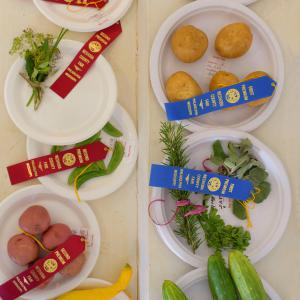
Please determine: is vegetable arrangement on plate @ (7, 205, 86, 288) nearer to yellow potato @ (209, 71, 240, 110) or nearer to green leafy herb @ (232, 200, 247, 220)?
green leafy herb @ (232, 200, 247, 220)

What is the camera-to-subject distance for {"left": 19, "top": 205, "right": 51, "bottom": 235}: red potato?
989 millimetres

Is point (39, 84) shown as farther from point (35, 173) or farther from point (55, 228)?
point (55, 228)

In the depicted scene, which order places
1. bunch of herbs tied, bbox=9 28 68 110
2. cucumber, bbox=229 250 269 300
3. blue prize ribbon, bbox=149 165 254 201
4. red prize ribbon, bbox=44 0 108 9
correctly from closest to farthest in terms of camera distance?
cucumber, bbox=229 250 269 300
blue prize ribbon, bbox=149 165 254 201
bunch of herbs tied, bbox=9 28 68 110
red prize ribbon, bbox=44 0 108 9

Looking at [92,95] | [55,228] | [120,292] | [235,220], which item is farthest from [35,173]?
[235,220]

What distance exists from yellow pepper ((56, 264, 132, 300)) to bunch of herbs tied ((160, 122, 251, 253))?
8.1 inches

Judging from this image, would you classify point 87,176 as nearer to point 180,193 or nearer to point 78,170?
point 78,170

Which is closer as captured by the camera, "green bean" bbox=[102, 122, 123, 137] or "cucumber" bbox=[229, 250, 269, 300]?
"cucumber" bbox=[229, 250, 269, 300]

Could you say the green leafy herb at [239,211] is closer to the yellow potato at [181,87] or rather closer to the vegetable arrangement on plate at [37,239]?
the yellow potato at [181,87]

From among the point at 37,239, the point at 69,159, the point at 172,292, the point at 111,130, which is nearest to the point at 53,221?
the point at 37,239

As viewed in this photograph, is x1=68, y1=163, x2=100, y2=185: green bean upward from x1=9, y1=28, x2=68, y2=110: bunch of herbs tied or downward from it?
downward

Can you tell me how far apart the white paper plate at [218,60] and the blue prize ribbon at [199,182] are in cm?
14

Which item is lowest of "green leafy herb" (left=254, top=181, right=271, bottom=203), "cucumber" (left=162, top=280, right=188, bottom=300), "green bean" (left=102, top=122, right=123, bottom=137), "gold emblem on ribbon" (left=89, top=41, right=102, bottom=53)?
"cucumber" (left=162, top=280, right=188, bottom=300)

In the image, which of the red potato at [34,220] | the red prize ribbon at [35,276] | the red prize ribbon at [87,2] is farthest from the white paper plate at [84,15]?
the red prize ribbon at [35,276]

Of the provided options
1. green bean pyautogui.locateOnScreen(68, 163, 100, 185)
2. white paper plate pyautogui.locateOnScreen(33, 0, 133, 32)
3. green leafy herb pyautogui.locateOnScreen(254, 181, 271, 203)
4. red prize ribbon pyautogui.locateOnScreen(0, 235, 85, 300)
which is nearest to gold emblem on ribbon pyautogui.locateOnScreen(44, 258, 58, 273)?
red prize ribbon pyautogui.locateOnScreen(0, 235, 85, 300)
